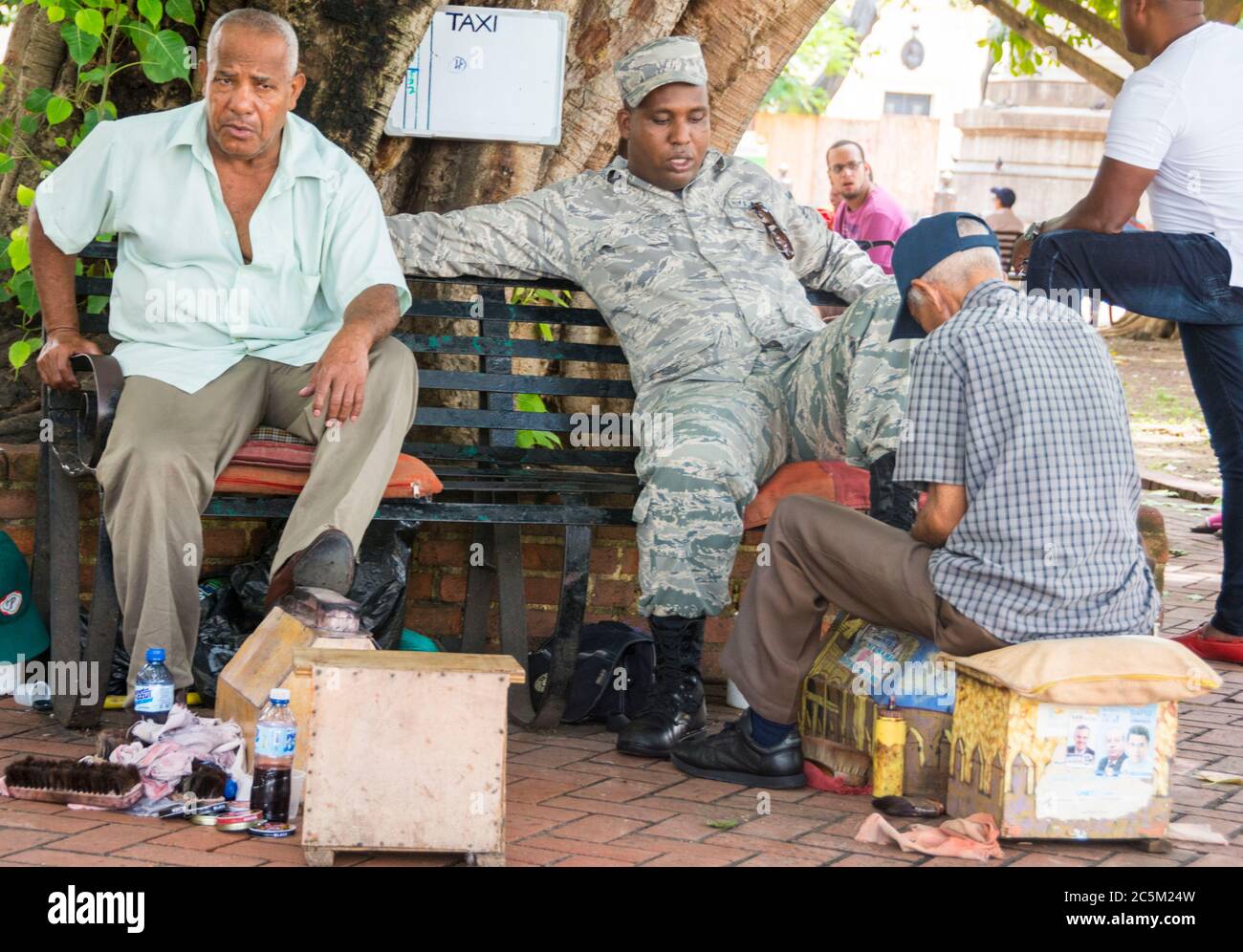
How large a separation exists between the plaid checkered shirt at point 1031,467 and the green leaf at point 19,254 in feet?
9.73

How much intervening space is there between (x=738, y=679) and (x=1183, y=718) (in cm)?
171

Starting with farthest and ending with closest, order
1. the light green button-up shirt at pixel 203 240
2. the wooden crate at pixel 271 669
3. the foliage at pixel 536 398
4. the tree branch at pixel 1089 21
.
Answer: the tree branch at pixel 1089 21 → the foliage at pixel 536 398 → the light green button-up shirt at pixel 203 240 → the wooden crate at pixel 271 669

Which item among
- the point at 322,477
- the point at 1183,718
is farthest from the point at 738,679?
the point at 1183,718

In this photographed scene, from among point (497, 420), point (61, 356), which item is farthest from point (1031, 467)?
point (61, 356)

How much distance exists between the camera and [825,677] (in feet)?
13.8

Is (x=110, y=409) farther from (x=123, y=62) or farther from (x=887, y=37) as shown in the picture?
(x=887, y=37)

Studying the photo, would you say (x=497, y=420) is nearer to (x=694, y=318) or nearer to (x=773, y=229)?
(x=694, y=318)

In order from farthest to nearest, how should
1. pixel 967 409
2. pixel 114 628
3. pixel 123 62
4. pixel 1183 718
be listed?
pixel 123 62, pixel 1183 718, pixel 114 628, pixel 967 409

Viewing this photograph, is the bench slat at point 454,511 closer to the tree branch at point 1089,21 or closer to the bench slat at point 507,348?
the bench slat at point 507,348

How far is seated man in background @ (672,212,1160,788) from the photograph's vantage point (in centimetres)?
359

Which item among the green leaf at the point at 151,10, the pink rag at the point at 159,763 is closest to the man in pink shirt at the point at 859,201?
the green leaf at the point at 151,10

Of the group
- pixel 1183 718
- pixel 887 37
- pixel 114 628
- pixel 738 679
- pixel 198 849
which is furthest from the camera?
pixel 887 37

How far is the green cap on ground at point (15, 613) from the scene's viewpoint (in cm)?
469

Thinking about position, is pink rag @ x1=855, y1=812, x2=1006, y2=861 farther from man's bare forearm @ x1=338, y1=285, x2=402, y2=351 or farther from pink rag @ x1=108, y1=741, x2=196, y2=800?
man's bare forearm @ x1=338, y1=285, x2=402, y2=351
